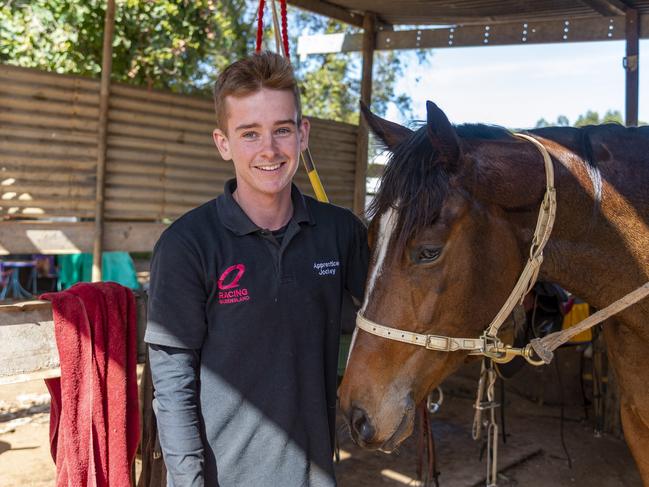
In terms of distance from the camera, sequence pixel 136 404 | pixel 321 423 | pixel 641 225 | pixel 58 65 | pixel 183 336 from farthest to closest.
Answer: pixel 58 65 < pixel 136 404 < pixel 641 225 < pixel 321 423 < pixel 183 336

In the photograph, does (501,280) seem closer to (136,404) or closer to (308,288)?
(308,288)

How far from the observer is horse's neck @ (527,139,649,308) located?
1.69m

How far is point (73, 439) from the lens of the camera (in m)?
2.02

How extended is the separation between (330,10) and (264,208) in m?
3.84

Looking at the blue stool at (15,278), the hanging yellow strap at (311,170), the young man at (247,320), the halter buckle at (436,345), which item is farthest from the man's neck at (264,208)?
the blue stool at (15,278)

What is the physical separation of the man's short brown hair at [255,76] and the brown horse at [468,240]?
0.37 meters

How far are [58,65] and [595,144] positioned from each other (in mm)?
5991

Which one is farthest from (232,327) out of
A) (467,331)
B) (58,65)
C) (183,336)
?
(58,65)

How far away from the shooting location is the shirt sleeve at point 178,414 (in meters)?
1.41

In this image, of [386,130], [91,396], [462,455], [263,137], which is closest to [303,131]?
[263,137]

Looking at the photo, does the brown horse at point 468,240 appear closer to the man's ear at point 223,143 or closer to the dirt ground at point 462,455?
the man's ear at point 223,143

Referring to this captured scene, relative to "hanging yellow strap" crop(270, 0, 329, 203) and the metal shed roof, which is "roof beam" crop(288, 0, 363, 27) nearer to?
the metal shed roof

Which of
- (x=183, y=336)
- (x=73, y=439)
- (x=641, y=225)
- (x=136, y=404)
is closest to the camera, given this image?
(x=183, y=336)

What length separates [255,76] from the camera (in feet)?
5.10
